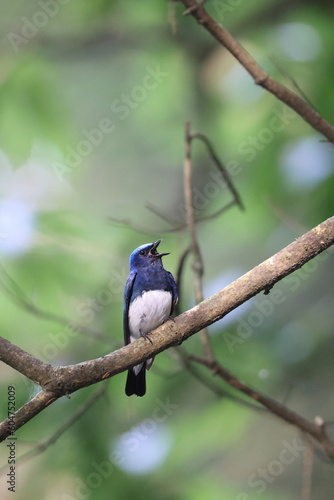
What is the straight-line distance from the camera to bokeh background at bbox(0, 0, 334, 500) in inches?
200

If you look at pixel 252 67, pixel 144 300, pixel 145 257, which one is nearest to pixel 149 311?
pixel 144 300

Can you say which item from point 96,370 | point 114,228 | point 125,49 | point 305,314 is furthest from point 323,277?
point 96,370

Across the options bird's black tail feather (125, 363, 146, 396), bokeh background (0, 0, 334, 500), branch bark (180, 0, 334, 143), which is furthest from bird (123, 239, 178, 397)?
branch bark (180, 0, 334, 143)

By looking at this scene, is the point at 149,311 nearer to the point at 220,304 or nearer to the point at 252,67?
the point at 220,304

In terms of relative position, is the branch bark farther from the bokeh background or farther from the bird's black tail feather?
the bird's black tail feather

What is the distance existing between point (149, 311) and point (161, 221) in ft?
7.36

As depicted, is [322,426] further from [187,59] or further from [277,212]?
[187,59]

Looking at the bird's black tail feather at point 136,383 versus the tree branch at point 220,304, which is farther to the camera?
the bird's black tail feather at point 136,383

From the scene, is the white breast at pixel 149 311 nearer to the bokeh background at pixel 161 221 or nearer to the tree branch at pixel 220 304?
the bokeh background at pixel 161 221

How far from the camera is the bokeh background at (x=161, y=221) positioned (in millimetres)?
5086

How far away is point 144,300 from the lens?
3.81 metres

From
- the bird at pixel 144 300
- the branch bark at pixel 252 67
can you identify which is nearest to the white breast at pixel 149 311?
the bird at pixel 144 300

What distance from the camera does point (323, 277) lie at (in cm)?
566

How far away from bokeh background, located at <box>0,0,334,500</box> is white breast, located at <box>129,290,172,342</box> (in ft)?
2.22
